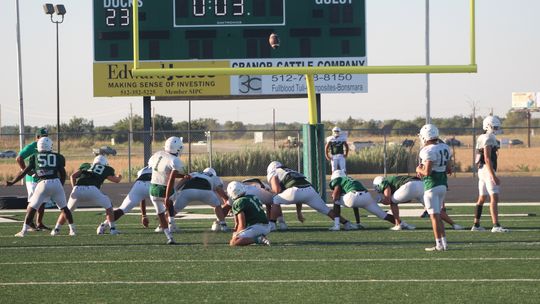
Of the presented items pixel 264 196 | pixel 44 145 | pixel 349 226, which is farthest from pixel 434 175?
pixel 44 145

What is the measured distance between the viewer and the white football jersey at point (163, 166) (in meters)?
12.8

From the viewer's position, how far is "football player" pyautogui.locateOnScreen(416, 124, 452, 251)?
11.1 metres

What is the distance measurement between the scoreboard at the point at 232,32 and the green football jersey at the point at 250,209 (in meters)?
12.7

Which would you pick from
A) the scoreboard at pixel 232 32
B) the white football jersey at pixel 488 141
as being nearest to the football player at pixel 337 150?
the scoreboard at pixel 232 32

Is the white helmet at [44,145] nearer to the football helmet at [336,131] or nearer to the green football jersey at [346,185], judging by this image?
the green football jersey at [346,185]

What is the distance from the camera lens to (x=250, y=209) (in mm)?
11945

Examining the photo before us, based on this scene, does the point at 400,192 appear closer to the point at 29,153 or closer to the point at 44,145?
the point at 44,145

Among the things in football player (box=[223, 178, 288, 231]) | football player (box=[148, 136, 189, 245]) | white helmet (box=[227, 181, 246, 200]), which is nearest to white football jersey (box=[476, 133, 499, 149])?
football player (box=[223, 178, 288, 231])

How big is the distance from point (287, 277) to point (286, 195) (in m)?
4.56

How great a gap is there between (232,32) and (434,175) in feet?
46.2

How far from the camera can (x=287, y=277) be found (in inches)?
372

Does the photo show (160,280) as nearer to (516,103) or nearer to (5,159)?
(5,159)

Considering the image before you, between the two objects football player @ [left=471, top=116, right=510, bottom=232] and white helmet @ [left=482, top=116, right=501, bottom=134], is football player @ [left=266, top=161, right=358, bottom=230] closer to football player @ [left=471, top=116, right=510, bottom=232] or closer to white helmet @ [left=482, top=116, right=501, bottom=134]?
football player @ [left=471, top=116, right=510, bottom=232]

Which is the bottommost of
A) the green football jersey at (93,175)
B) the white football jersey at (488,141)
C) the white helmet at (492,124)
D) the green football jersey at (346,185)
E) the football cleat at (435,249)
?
the football cleat at (435,249)
